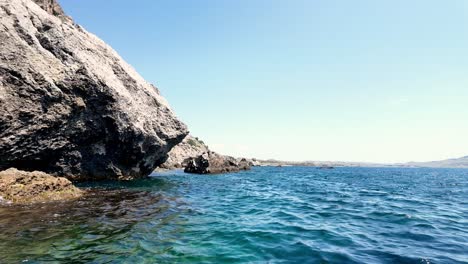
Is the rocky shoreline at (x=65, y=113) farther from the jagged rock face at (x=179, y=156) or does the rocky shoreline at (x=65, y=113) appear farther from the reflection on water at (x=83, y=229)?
the jagged rock face at (x=179, y=156)

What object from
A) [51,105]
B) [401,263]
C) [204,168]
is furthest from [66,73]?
[204,168]

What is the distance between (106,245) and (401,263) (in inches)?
385

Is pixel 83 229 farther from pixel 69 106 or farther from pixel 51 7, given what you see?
pixel 51 7

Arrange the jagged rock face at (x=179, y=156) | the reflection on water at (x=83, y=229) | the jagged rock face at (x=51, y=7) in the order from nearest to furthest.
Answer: the reflection on water at (x=83, y=229) → the jagged rock face at (x=51, y=7) → the jagged rock face at (x=179, y=156)

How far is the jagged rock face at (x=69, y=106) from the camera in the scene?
25812 millimetres

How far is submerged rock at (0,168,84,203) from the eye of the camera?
19.3 metres

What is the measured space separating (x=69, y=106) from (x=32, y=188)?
11.3 metres

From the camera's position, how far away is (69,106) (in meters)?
29.4

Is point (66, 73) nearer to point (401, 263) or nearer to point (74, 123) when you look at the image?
point (74, 123)

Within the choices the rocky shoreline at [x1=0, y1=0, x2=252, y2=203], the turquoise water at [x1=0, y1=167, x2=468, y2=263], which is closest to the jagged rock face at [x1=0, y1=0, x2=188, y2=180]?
the rocky shoreline at [x1=0, y1=0, x2=252, y2=203]

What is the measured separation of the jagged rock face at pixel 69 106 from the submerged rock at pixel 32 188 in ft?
19.2

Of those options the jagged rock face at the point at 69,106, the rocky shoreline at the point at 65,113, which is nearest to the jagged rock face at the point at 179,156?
the rocky shoreline at the point at 65,113

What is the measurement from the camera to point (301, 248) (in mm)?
10797

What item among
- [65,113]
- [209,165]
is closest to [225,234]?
[65,113]
